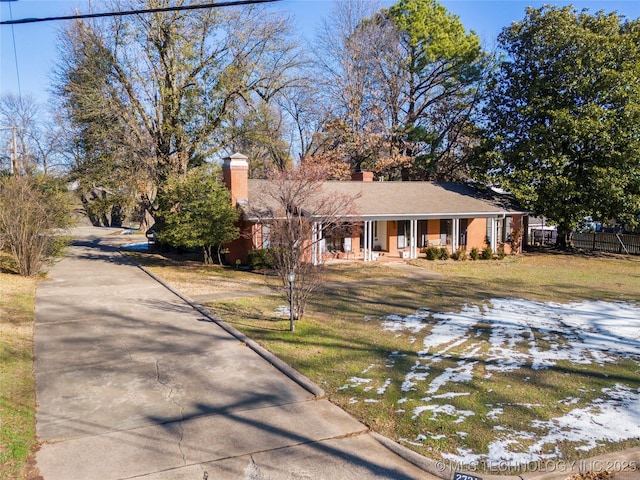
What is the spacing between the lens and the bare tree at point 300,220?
10.9m

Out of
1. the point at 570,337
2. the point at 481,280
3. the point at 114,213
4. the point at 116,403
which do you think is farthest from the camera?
the point at 114,213

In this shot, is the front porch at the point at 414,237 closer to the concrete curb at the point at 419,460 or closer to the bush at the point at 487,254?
the bush at the point at 487,254

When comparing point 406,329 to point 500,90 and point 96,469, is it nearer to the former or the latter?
point 96,469

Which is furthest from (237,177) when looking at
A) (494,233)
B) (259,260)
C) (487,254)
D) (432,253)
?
(494,233)

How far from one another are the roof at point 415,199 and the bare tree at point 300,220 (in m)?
0.80

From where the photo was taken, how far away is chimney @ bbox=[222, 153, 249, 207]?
20938mm

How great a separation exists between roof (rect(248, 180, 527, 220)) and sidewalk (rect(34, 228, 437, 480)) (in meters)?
11.7

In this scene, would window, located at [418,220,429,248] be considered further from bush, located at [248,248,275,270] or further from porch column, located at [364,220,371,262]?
bush, located at [248,248,275,270]

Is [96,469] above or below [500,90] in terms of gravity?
below

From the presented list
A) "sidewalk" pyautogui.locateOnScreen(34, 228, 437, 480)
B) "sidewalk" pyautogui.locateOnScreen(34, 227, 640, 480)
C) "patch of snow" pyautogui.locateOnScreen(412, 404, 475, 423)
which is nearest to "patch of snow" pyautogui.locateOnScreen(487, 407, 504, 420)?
"patch of snow" pyautogui.locateOnScreen(412, 404, 475, 423)

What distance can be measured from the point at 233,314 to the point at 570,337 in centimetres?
764

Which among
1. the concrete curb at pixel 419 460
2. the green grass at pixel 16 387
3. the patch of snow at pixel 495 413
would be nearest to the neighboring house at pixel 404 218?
the green grass at pixel 16 387

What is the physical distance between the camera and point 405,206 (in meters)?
23.7

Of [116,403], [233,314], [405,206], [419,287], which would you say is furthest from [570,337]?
[405,206]
